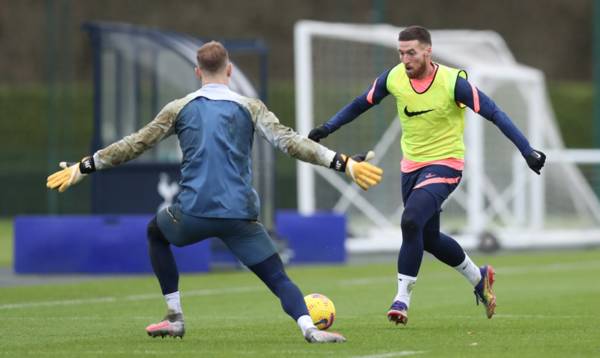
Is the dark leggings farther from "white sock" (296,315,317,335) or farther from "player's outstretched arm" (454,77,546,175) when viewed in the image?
"white sock" (296,315,317,335)

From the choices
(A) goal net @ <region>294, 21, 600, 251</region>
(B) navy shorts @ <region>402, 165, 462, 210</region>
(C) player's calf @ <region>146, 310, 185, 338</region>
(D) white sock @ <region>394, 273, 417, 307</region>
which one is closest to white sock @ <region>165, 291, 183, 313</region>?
(C) player's calf @ <region>146, 310, 185, 338</region>

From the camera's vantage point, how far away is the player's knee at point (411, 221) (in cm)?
1095

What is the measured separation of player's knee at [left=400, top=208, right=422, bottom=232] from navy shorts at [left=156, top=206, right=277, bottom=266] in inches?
60.7

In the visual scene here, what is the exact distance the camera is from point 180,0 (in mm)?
43156

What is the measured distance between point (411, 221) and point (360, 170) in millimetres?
1745

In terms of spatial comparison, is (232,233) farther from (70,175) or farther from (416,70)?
(416,70)

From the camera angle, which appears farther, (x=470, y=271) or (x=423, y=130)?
(x=470, y=271)

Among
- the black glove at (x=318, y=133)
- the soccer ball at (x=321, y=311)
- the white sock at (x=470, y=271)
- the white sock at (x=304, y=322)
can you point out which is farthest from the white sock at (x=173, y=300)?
the white sock at (x=470, y=271)

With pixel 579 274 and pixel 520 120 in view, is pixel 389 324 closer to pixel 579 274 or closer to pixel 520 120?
pixel 579 274

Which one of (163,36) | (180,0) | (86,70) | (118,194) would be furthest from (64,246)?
(180,0)

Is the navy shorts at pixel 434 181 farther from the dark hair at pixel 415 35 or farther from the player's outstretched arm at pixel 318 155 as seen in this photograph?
the player's outstretched arm at pixel 318 155

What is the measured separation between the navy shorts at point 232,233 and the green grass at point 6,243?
39.0ft

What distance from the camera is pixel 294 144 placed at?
9.45 metres

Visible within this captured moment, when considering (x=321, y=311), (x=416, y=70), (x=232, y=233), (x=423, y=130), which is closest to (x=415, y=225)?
(x=423, y=130)
